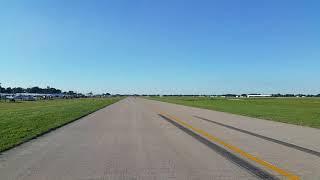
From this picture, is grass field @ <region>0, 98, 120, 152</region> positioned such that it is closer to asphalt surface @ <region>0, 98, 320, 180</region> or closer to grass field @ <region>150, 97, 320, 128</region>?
asphalt surface @ <region>0, 98, 320, 180</region>

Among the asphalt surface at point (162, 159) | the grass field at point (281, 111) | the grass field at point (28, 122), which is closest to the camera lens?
the asphalt surface at point (162, 159)

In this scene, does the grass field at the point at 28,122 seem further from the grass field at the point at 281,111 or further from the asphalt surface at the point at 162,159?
the grass field at the point at 281,111

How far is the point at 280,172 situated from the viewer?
351 inches

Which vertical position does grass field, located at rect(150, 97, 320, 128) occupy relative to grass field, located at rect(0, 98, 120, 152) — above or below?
above

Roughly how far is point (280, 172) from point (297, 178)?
671mm

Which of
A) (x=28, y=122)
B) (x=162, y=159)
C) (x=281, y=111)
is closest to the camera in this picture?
(x=162, y=159)

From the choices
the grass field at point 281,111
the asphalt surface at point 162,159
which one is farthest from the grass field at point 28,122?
the grass field at point 281,111

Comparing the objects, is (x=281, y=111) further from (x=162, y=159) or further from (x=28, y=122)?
(x=162, y=159)

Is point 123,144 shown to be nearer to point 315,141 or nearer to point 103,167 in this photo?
point 103,167

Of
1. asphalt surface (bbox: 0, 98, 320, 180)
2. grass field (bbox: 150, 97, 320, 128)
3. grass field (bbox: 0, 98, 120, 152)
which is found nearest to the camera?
asphalt surface (bbox: 0, 98, 320, 180)

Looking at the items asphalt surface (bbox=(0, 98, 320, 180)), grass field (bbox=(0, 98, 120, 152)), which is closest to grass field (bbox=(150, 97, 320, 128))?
asphalt surface (bbox=(0, 98, 320, 180))

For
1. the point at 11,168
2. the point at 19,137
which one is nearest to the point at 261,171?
the point at 11,168

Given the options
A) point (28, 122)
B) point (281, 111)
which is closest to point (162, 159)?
point (28, 122)

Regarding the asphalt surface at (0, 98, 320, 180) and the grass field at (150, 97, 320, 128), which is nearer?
the asphalt surface at (0, 98, 320, 180)
